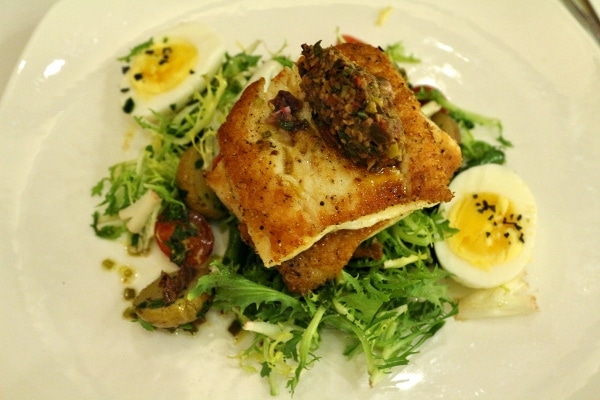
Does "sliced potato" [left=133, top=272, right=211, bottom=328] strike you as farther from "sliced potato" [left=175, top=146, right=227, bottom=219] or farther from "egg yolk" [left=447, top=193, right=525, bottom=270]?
"egg yolk" [left=447, top=193, right=525, bottom=270]

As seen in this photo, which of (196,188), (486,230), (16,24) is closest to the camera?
(486,230)

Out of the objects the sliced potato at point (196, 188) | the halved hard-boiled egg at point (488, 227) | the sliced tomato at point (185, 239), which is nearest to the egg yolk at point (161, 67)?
the sliced potato at point (196, 188)

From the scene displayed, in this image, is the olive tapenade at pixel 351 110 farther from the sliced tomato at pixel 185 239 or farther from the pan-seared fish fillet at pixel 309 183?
the sliced tomato at pixel 185 239

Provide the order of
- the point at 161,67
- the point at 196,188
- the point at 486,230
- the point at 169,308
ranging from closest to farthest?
the point at 169,308, the point at 486,230, the point at 196,188, the point at 161,67

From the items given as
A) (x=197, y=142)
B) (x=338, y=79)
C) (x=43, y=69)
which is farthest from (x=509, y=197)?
(x=43, y=69)

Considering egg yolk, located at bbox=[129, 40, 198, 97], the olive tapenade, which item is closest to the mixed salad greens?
egg yolk, located at bbox=[129, 40, 198, 97]

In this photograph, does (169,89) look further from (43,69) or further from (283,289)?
(283,289)

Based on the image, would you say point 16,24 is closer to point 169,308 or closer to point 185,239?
point 185,239

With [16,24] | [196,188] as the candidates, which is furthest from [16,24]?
[196,188]
